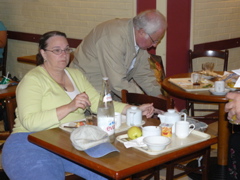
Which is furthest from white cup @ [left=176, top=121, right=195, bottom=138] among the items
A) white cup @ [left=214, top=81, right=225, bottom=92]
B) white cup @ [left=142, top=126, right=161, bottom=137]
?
white cup @ [left=214, top=81, right=225, bottom=92]

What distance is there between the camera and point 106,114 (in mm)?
2441

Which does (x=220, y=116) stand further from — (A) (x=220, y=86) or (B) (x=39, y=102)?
(B) (x=39, y=102)

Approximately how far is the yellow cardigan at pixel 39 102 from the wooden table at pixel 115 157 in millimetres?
116

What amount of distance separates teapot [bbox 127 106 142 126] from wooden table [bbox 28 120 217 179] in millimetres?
282

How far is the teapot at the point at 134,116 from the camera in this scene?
100 inches

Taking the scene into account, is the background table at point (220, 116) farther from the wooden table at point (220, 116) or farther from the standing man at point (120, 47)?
the standing man at point (120, 47)

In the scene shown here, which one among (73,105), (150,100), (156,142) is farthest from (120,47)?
(156,142)

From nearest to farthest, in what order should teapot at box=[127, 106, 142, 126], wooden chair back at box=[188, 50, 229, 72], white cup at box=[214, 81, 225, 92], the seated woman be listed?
the seated woman < teapot at box=[127, 106, 142, 126] < white cup at box=[214, 81, 225, 92] < wooden chair back at box=[188, 50, 229, 72]

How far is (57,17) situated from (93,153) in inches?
153

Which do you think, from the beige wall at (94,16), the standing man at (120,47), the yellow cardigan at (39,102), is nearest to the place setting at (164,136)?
the yellow cardigan at (39,102)

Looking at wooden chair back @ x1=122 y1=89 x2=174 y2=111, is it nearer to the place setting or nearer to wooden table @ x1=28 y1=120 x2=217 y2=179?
the place setting

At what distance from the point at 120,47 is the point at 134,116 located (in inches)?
37.3

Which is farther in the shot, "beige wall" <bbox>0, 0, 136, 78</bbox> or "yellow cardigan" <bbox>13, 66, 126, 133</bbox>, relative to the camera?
"beige wall" <bbox>0, 0, 136, 78</bbox>

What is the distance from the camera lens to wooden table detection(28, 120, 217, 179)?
1.95 metres
